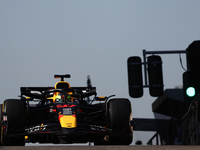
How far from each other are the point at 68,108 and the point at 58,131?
799 mm

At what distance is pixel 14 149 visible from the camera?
356 inches

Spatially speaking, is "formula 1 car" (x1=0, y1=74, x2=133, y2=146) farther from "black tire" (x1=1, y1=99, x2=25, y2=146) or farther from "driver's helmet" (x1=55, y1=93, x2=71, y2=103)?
"driver's helmet" (x1=55, y1=93, x2=71, y2=103)

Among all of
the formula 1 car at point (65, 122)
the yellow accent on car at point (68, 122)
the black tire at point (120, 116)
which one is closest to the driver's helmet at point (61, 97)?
the formula 1 car at point (65, 122)

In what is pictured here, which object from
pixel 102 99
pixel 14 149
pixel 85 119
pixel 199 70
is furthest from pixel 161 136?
pixel 14 149

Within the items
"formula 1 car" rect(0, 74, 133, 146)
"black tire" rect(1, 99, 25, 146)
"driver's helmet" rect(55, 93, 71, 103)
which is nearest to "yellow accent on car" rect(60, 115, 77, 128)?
"formula 1 car" rect(0, 74, 133, 146)

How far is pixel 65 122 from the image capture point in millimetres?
12102

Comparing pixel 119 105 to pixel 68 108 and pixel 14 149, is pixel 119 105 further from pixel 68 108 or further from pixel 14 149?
pixel 14 149

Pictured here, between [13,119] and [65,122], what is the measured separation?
1083 mm

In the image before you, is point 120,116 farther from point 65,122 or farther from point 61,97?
point 61,97

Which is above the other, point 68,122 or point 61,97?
point 61,97

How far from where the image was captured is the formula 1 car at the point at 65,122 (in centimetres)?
1206

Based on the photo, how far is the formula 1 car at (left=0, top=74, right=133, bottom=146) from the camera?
12.1 meters

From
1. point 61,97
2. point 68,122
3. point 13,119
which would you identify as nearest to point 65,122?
point 68,122

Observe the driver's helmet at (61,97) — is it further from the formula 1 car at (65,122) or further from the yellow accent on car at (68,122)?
the yellow accent on car at (68,122)
